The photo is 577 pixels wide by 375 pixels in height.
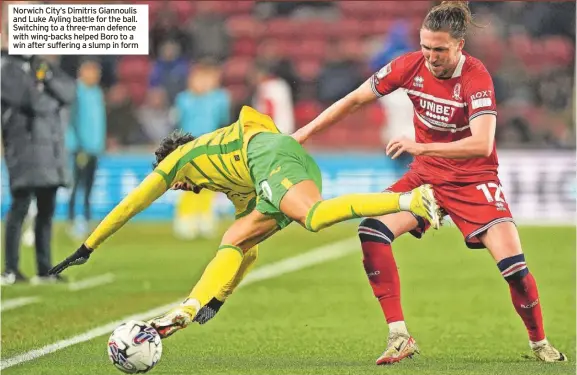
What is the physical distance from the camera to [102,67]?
19.3 meters

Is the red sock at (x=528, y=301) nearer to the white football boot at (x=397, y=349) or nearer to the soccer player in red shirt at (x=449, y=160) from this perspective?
the soccer player in red shirt at (x=449, y=160)

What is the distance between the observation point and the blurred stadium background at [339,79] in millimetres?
18188

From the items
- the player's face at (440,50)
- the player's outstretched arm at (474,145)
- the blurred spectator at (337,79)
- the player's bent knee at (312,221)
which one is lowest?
the blurred spectator at (337,79)

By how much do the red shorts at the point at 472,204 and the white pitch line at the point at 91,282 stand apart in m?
4.95

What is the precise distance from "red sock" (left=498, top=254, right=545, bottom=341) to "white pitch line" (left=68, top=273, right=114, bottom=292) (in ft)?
16.9

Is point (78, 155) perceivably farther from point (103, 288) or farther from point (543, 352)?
point (543, 352)

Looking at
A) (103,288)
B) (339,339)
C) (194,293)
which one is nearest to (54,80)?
(103,288)

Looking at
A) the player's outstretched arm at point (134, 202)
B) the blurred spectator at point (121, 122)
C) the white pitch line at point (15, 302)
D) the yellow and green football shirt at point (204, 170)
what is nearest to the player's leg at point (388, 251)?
the yellow and green football shirt at point (204, 170)

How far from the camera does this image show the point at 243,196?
26.5ft

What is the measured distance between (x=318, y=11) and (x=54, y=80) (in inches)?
410

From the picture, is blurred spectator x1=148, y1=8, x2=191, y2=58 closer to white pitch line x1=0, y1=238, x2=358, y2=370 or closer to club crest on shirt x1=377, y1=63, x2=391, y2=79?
white pitch line x1=0, y1=238, x2=358, y2=370

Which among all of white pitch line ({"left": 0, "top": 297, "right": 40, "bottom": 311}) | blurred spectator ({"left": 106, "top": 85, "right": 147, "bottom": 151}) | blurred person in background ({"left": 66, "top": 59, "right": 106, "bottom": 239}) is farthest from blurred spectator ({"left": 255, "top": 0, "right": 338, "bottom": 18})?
white pitch line ({"left": 0, "top": 297, "right": 40, "bottom": 311})

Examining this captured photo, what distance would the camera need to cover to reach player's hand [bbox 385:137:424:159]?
7031 mm

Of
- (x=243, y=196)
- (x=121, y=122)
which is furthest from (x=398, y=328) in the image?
(x=121, y=122)
